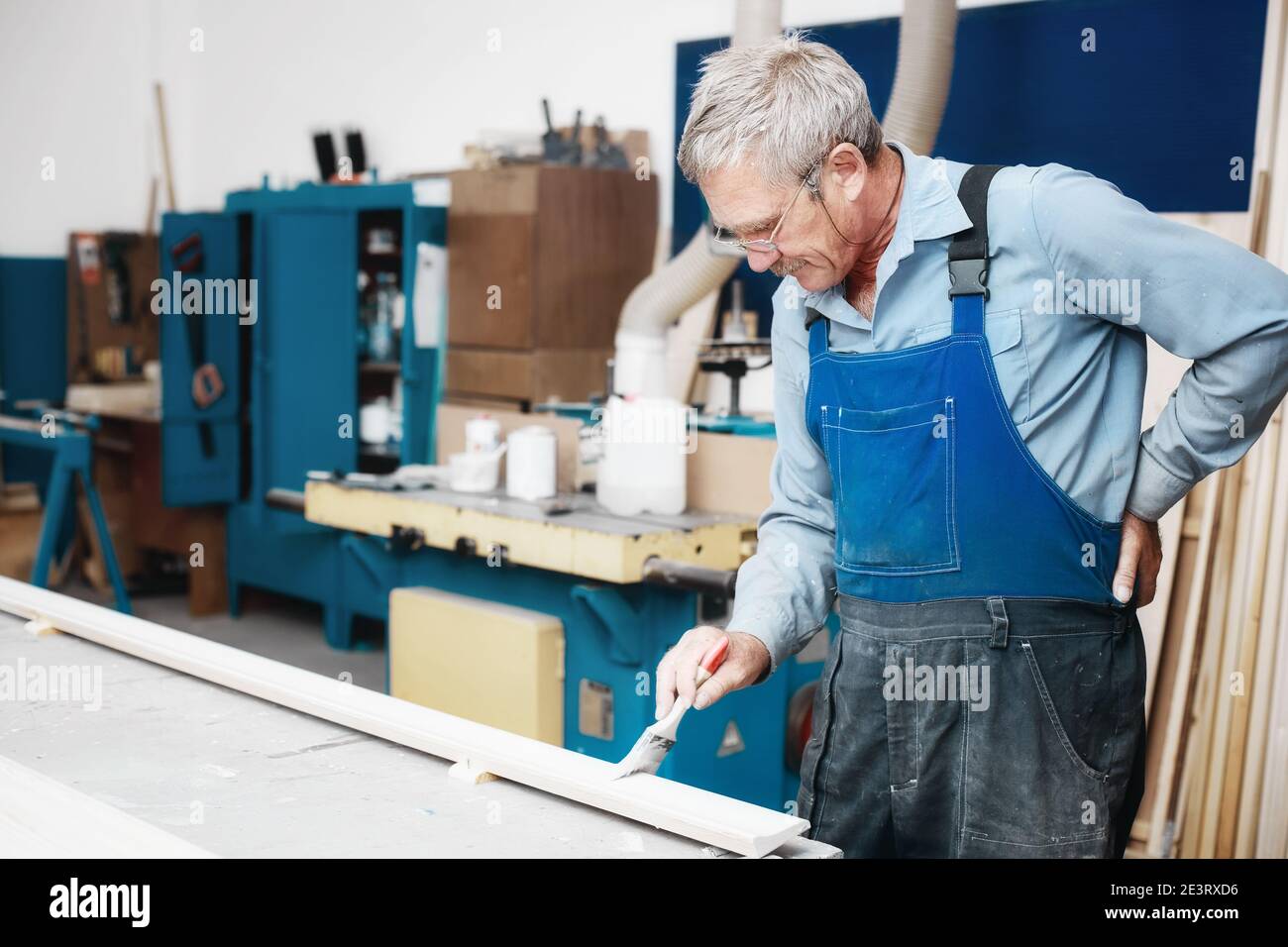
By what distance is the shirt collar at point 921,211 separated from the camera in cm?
142

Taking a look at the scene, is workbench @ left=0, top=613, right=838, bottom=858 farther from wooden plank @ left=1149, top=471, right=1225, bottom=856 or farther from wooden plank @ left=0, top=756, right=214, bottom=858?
wooden plank @ left=1149, top=471, right=1225, bottom=856

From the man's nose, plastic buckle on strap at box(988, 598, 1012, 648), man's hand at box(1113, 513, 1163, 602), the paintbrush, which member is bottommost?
the paintbrush

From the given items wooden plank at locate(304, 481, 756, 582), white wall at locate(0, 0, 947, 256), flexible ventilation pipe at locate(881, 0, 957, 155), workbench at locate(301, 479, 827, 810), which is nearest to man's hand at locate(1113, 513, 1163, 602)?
workbench at locate(301, 479, 827, 810)

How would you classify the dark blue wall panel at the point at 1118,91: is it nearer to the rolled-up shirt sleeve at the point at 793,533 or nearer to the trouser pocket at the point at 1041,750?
the rolled-up shirt sleeve at the point at 793,533

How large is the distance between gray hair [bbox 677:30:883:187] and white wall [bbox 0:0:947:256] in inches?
113

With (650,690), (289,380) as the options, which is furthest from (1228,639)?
(289,380)

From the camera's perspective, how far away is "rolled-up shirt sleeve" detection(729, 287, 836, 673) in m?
1.58

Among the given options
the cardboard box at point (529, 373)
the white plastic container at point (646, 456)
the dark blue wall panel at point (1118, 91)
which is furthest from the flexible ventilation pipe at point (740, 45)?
the cardboard box at point (529, 373)

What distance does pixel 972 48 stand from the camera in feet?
11.3

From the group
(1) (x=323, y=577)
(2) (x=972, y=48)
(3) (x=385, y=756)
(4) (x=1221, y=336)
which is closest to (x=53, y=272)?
(1) (x=323, y=577)

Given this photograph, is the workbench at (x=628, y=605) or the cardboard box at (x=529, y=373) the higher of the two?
the cardboard box at (x=529, y=373)

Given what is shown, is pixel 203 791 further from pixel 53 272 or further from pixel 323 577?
pixel 53 272
